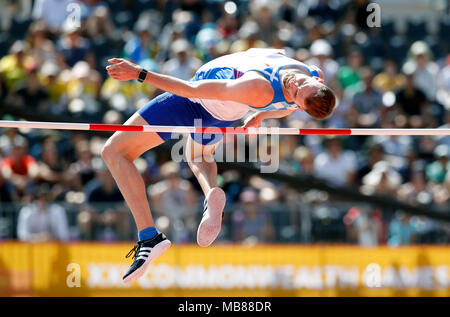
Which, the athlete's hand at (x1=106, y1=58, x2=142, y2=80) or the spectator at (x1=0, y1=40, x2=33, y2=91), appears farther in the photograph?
the spectator at (x1=0, y1=40, x2=33, y2=91)

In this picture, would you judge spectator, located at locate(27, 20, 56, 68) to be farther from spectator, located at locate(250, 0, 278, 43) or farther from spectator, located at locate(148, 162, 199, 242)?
spectator, located at locate(250, 0, 278, 43)

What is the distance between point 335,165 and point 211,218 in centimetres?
462

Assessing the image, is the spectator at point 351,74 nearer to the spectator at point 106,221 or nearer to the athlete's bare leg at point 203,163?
the spectator at point 106,221

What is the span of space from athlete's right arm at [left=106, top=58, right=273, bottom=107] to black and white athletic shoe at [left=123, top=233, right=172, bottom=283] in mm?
1357

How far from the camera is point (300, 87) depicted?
603 centimetres

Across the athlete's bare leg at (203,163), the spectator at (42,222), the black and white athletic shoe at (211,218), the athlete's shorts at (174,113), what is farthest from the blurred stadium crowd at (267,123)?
the athlete's shorts at (174,113)

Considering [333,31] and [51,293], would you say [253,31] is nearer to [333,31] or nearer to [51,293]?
[333,31]

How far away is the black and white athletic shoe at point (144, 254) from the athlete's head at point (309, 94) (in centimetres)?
168

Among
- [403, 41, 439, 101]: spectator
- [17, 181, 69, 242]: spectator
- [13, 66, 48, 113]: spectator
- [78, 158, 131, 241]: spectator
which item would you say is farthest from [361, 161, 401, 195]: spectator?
[13, 66, 48, 113]: spectator

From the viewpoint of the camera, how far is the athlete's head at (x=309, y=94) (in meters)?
6.02

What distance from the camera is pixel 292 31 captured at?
13109 millimetres

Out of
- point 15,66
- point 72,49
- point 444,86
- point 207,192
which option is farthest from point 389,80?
point 207,192

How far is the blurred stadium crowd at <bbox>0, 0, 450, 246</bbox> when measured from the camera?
9859 millimetres
